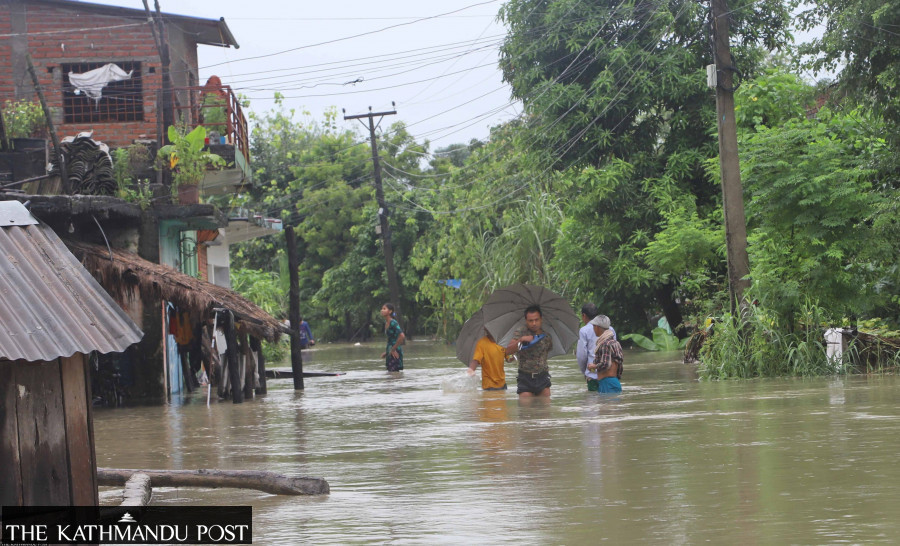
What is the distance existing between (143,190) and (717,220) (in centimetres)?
1431

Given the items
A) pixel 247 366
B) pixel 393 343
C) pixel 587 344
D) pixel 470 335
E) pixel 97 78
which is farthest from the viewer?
pixel 393 343

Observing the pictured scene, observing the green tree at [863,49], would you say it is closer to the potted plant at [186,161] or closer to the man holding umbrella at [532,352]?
the man holding umbrella at [532,352]

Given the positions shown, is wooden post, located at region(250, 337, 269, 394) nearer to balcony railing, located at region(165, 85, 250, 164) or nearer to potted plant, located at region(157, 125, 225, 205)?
potted plant, located at region(157, 125, 225, 205)

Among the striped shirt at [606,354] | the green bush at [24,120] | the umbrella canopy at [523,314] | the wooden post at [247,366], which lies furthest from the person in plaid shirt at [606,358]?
the green bush at [24,120]

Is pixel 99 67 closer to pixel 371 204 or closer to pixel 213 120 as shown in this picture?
pixel 213 120

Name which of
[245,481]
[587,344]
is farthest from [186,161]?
[245,481]

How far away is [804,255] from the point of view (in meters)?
20.0

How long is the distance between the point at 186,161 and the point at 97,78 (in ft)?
18.4

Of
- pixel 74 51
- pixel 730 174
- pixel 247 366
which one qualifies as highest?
pixel 74 51

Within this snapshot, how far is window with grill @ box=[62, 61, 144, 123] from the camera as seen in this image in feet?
83.2

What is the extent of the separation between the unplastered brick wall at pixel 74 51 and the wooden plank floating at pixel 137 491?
692 inches

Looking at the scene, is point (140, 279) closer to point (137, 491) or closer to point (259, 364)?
point (259, 364)

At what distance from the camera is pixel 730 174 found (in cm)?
2000

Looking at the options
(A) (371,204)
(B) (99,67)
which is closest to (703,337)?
(B) (99,67)
